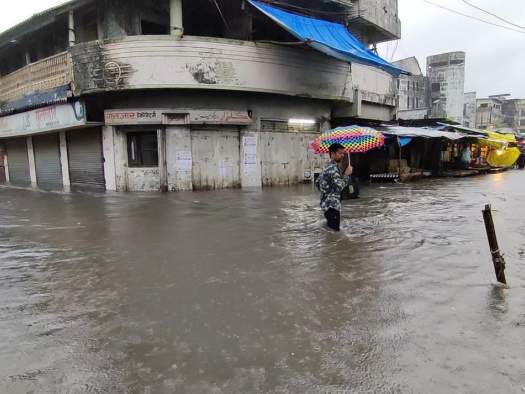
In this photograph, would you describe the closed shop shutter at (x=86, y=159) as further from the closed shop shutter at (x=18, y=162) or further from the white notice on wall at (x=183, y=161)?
the closed shop shutter at (x=18, y=162)

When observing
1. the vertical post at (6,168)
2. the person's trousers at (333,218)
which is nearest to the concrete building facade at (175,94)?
the vertical post at (6,168)

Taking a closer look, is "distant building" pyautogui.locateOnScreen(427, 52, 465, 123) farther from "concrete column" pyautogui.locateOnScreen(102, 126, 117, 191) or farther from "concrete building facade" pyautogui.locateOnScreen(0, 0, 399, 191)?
"concrete column" pyautogui.locateOnScreen(102, 126, 117, 191)

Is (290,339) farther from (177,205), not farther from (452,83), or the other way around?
(452,83)

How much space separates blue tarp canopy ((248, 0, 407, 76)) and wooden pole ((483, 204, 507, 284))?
34.7ft

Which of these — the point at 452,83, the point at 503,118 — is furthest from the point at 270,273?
the point at 503,118

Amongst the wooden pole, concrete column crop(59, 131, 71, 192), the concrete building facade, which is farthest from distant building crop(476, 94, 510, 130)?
the wooden pole

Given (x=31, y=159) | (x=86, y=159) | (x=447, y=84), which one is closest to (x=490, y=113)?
(x=447, y=84)

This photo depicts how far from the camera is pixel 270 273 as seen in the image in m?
4.91

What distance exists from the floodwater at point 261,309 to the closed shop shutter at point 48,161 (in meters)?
11.7

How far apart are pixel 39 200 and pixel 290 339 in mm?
12720

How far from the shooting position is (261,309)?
3.78m

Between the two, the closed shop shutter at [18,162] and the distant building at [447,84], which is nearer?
the closed shop shutter at [18,162]

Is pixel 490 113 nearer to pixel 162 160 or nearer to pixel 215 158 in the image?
pixel 215 158

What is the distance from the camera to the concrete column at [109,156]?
14.6 metres
